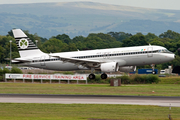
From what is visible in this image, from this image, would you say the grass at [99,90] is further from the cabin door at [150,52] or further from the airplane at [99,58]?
the cabin door at [150,52]

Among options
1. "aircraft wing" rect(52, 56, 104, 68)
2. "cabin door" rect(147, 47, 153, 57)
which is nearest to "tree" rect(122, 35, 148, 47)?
"aircraft wing" rect(52, 56, 104, 68)

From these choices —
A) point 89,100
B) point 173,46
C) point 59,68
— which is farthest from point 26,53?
point 173,46

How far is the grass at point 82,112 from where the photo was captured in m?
21.5

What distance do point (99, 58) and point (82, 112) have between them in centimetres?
2429

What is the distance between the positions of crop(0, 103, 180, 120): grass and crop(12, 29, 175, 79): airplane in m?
19.8

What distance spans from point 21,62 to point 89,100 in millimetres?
23229

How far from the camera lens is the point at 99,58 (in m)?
47.5

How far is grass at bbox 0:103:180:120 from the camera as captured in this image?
70.6 ft

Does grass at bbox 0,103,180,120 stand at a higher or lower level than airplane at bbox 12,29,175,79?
lower

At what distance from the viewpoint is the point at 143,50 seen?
45500mm

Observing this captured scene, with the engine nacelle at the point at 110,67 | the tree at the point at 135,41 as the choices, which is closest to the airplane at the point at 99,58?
the engine nacelle at the point at 110,67

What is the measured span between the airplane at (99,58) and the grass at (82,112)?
64.9 feet

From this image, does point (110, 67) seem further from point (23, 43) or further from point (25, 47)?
point (23, 43)

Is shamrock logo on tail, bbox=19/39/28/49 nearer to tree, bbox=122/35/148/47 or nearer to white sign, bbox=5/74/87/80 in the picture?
white sign, bbox=5/74/87/80
